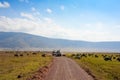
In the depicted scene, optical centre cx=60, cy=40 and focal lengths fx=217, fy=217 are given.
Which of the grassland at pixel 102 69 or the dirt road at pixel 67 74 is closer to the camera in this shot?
the dirt road at pixel 67 74

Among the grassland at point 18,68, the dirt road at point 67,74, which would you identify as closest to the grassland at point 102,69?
the dirt road at point 67,74

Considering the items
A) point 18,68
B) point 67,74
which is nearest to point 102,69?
point 67,74

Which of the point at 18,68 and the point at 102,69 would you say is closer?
the point at 18,68

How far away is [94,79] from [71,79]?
9.43 ft

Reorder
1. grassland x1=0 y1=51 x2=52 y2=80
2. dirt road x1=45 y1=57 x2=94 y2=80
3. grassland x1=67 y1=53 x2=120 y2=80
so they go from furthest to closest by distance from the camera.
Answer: grassland x1=67 y1=53 x2=120 y2=80, grassland x1=0 y1=51 x2=52 y2=80, dirt road x1=45 y1=57 x2=94 y2=80

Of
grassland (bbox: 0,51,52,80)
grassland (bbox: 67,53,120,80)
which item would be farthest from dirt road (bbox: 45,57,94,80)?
grassland (bbox: 0,51,52,80)

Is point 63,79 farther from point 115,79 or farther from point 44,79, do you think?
point 115,79

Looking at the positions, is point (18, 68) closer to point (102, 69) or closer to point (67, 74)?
point (67, 74)

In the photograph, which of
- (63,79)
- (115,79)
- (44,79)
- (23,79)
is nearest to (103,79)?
(115,79)

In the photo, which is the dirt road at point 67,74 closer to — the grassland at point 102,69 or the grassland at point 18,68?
the grassland at point 102,69

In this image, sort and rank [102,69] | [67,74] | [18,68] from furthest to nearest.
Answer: [102,69] < [18,68] < [67,74]

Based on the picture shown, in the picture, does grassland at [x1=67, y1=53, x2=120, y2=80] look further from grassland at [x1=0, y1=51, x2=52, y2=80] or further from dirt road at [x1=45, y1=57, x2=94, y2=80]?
grassland at [x1=0, y1=51, x2=52, y2=80]

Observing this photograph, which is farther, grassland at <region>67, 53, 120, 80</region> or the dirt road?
grassland at <region>67, 53, 120, 80</region>

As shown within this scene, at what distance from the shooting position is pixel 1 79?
26.2 meters
